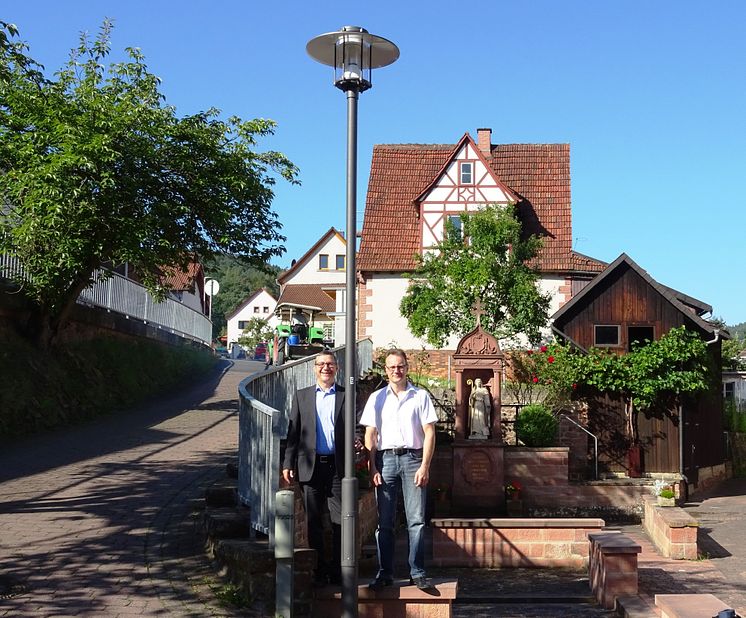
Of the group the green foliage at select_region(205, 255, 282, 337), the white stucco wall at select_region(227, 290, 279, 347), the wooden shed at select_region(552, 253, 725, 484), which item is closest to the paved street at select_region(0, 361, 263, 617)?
the wooden shed at select_region(552, 253, 725, 484)

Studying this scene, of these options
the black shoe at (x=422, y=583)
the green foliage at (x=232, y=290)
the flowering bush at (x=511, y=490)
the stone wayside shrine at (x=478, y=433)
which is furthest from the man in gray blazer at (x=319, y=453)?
the green foliage at (x=232, y=290)

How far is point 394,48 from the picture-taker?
7.40 metres

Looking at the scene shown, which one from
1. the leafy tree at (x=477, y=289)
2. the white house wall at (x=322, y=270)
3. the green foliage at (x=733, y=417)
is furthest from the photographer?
the white house wall at (x=322, y=270)

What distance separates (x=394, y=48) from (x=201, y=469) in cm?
811

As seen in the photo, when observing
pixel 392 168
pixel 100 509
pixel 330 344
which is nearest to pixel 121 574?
pixel 100 509

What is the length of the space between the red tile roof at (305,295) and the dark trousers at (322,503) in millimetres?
56869

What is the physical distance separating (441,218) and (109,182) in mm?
17571

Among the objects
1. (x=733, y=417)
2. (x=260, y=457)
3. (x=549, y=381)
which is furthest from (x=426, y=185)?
(x=260, y=457)

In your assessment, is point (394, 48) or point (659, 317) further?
point (659, 317)

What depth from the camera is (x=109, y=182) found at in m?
17.8

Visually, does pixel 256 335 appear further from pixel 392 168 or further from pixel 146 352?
pixel 146 352

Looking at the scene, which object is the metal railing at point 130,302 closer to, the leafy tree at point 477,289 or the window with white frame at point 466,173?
the leafy tree at point 477,289

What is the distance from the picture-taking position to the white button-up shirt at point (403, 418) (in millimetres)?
7172

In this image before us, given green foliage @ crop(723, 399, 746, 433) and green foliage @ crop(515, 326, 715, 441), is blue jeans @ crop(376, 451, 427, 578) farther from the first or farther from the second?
green foliage @ crop(723, 399, 746, 433)
